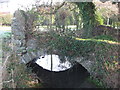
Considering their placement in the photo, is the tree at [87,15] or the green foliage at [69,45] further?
the tree at [87,15]

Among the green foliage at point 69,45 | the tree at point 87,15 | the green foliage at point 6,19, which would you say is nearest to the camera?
the green foliage at point 6,19

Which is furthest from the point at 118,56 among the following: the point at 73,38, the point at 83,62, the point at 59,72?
the point at 59,72

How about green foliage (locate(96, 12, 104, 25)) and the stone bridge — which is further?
green foliage (locate(96, 12, 104, 25))

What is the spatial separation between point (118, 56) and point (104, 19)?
0.97 metres

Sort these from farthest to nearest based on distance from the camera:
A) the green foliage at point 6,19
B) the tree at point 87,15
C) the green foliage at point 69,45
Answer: the tree at point 87,15 → the green foliage at point 69,45 → the green foliage at point 6,19

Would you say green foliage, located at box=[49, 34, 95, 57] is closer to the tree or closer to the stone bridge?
the stone bridge

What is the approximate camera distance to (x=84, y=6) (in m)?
3.47

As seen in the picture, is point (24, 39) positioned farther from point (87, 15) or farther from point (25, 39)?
point (87, 15)

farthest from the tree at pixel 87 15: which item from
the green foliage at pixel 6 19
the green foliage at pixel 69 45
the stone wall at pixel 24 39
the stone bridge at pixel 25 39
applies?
the green foliage at pixel 6 19

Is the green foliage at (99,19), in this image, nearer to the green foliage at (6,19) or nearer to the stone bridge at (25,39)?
the stone bridge at (25,39)

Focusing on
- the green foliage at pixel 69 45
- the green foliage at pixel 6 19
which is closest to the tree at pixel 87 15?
the green foliage at pixel 69 45

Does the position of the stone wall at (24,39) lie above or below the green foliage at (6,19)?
below

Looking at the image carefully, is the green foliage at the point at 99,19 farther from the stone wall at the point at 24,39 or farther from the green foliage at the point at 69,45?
the stone wall at the point at 24,39

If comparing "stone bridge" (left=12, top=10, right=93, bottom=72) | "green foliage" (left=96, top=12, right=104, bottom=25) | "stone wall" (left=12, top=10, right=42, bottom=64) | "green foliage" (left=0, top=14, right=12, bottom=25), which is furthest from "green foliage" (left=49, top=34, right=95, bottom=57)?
"green foliage" (left=0, top=14, right=12, bottom=25)
